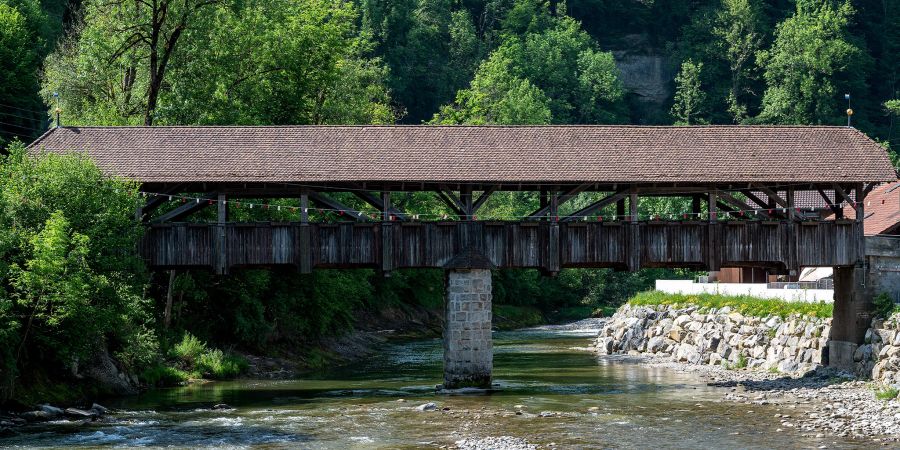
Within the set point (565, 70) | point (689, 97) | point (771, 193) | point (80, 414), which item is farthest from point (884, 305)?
point (689, 97)

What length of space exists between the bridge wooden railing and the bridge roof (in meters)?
1.36

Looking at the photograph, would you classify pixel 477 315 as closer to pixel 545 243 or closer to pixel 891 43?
pixel 545 243

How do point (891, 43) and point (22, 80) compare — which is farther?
point (891, 43)

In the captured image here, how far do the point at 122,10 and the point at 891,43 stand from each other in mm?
68941

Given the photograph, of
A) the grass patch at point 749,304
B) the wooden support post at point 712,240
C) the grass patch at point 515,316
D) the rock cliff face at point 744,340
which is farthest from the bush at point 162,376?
the grass patch at point 515,316

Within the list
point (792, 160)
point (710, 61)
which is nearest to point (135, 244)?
point (792, 160)

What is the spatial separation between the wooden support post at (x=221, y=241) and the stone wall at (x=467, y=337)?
5.47 m

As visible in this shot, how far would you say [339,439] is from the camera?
2148 cm

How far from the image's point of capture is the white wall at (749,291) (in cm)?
3284

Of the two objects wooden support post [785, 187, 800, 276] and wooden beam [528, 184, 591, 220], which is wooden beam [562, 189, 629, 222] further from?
wooden support post [785, 187, 800, 276]

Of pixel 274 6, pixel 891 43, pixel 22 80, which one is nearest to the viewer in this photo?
pixel 274 6

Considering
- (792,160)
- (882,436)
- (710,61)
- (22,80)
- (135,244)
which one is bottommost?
(882,436)

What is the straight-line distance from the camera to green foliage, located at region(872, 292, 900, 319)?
28.8 m

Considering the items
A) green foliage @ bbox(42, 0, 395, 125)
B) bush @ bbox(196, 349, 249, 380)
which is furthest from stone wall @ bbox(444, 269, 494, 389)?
green foliage @ bbox(42, 0, 395, 125)
